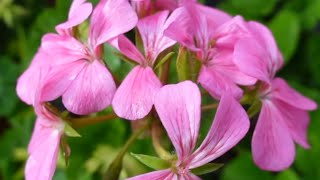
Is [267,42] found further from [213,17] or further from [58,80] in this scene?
[58,80]

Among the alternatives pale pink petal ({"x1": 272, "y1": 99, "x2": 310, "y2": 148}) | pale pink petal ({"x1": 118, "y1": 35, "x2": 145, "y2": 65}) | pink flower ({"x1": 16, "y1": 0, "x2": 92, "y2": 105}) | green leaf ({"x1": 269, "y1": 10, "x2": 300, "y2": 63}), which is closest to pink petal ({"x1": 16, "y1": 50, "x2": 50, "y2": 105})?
pink flower ({"x1": 16, "y1": 0, "x2": 92, "y2": 105})

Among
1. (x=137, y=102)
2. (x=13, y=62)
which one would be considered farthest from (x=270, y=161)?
(x=13, y=62)

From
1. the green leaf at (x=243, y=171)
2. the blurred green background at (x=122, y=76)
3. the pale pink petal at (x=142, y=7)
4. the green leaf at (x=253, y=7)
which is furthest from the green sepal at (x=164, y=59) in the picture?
the green leaf at (x=253, y=7)

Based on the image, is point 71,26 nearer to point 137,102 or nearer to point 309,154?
point 137,102

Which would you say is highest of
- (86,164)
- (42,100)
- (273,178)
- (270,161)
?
(42,100)

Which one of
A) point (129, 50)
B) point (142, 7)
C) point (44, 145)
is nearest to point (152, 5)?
point (142, 7)

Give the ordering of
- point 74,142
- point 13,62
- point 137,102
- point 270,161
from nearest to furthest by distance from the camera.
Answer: point 137,102
point 270,161
point 74,142
point 13,62

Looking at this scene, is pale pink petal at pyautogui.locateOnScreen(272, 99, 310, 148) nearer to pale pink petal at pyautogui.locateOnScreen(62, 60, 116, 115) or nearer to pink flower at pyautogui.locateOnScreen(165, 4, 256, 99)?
pink flower at pyautogui.locateOnScreen(165, 4, 256, 99)

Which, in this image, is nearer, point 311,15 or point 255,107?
point 255,107
